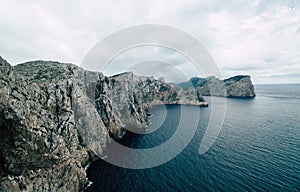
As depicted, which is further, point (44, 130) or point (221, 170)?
point (221, 170)

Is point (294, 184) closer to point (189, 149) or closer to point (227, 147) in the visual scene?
point (227, 147)

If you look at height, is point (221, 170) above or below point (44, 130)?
below

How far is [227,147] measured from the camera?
221 ft

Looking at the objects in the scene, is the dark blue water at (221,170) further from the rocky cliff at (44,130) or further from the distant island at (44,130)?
the rocky cliff at (44,130)

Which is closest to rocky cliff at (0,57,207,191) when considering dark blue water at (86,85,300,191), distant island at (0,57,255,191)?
distant island at (0,57,255,191)

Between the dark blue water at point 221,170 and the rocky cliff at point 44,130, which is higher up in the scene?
the rocky cliff at point 44,130

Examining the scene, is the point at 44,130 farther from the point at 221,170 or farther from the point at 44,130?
the point at 221,170

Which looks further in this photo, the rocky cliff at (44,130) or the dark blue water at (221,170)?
the dark blue water at (221,170)

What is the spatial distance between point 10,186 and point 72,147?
19108 mm

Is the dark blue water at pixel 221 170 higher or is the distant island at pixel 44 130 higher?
the distant island at pixel 44 130

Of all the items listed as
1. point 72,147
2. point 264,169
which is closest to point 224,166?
point 264,169

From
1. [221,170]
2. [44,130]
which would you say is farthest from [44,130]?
[221,170]

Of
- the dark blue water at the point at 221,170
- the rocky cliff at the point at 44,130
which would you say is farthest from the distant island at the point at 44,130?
Result: the dark blue water at the point at 221,170

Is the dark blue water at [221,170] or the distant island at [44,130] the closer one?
the distant island at [44,130]
